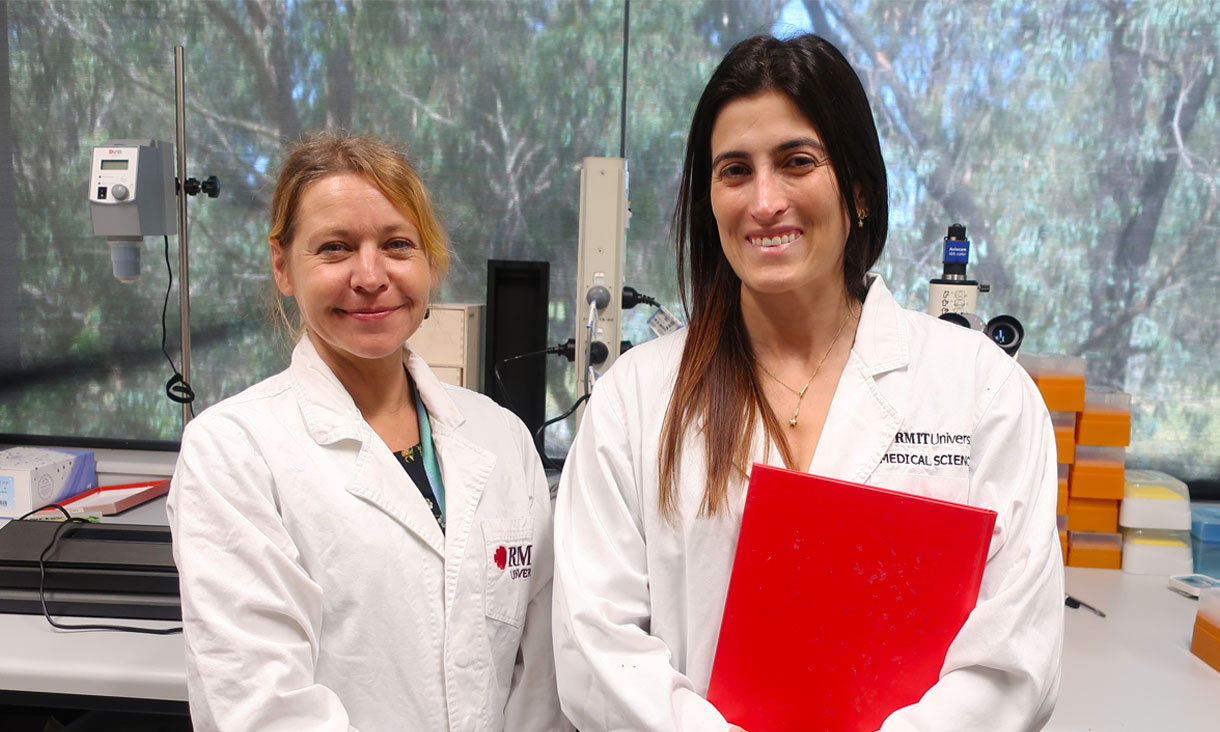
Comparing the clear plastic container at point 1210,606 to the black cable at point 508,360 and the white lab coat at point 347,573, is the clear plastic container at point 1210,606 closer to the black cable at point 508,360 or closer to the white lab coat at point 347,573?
the white lab coat at point 347,573

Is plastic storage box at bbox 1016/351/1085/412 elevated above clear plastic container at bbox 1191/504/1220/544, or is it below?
above

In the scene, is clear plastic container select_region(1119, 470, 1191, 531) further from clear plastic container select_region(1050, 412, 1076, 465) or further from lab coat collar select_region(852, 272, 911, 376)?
lab coat collar select_region(852, 272, 911, 376)

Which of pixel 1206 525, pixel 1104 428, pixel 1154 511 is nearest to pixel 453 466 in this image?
pixel 1104 428

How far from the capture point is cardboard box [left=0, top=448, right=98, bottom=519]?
188 centimetres

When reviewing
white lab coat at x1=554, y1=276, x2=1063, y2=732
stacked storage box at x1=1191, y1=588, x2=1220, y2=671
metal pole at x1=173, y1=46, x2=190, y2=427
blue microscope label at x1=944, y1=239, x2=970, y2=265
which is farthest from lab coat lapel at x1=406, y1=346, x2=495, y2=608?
stacked storage box at x1=1191, y1=588, x2=1220, y2=671

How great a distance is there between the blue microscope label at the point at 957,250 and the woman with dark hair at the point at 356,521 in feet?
3.64

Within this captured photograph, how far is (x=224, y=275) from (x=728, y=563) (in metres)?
2.04

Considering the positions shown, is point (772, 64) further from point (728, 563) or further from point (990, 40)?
point (990, 40)

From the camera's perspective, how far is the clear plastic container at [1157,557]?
191 centimetres

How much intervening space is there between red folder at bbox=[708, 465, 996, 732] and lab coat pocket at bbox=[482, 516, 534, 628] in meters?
0.30

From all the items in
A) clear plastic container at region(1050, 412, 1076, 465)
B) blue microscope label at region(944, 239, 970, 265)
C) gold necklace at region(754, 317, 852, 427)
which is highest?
blue microscope label at region(944, 239, 970, 265)

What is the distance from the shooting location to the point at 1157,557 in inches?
75.4

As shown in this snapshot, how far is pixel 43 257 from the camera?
251 cm

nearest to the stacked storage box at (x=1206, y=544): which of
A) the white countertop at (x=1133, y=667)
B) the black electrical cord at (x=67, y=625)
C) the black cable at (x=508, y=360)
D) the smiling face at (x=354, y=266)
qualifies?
the white countertop at (x=1133, y=667)
